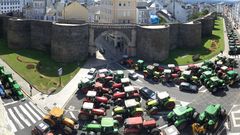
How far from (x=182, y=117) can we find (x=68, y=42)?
41121mm

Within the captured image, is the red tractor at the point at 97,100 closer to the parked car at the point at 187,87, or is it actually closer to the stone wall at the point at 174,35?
the parked car at the point at 187,87

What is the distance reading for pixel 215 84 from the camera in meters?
58.7

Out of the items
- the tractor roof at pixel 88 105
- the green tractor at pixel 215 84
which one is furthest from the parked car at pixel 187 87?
the tractor roof at pixel 88 105

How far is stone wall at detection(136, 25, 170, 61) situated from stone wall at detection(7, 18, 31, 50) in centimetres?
3198

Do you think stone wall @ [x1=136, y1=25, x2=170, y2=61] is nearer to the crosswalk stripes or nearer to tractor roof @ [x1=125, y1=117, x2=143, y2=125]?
the crosswalk stripes

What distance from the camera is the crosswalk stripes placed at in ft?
157

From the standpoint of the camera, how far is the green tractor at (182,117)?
4484 centimetres

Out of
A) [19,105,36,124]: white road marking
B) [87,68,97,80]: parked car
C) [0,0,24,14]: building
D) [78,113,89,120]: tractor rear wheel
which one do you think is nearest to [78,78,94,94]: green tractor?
[87,68,97,80]: parked car

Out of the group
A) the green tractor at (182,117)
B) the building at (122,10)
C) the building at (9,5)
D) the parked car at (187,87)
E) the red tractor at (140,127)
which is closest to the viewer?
the red tractor at (140,127)

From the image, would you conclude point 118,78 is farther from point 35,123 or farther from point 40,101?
point 35,123

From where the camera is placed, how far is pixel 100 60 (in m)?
80.9

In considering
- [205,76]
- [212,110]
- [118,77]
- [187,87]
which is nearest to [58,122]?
[118,77]

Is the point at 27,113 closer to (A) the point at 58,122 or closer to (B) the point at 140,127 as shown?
(A) the point at 58,122

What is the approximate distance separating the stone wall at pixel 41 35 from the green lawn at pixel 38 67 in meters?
2.19
